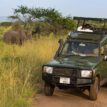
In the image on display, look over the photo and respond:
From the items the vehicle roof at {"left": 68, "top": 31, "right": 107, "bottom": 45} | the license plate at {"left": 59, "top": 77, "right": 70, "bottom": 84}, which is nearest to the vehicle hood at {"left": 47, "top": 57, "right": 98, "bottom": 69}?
the license plate at {"left": 59, "top": 77, "right": 70, "bottom": 84}

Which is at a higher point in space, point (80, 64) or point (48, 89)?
point (80, 64)

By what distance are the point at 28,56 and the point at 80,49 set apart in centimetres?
346

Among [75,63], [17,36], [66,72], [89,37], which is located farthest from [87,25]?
[17,36]

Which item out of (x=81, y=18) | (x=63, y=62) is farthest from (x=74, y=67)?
(x=81, y=18)

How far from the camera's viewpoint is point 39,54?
16.0 m

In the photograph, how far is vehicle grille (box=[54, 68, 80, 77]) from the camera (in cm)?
1030

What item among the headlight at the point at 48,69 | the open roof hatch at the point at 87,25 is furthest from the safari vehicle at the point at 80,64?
the open roof hatch at the point at 87,25

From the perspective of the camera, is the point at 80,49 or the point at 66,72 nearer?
the point at 66,72

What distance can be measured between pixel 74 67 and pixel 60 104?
931mm

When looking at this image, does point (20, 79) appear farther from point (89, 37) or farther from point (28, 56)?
point (28, 56)

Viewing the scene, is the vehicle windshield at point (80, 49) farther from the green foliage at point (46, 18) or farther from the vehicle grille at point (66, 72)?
the green foliage at point (46, 18)

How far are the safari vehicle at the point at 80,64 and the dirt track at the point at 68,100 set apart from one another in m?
0.21

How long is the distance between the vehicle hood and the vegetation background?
793 mm

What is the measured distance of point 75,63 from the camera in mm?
10766
